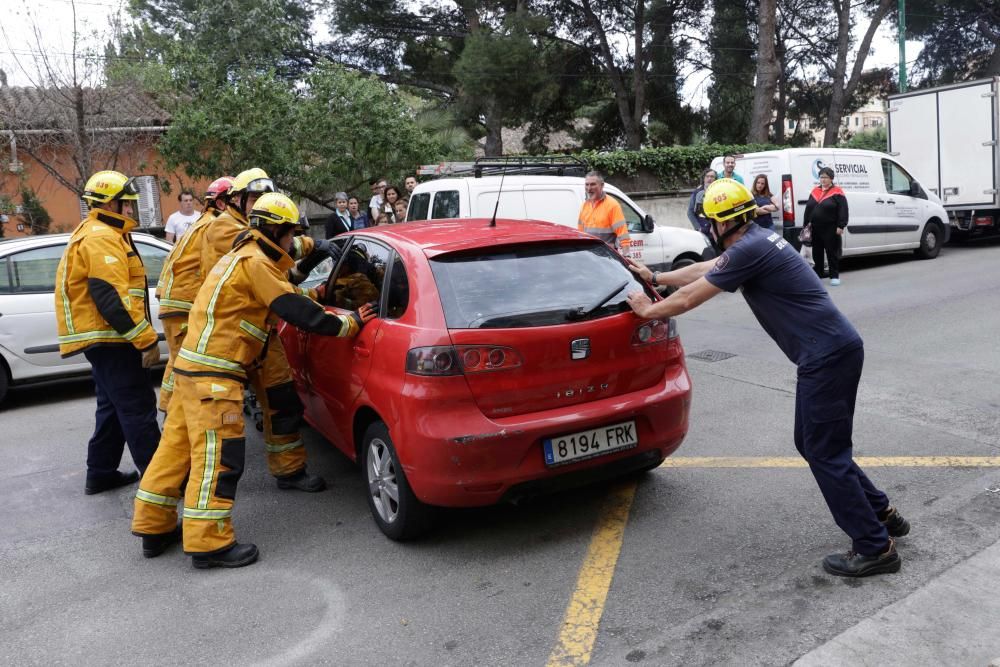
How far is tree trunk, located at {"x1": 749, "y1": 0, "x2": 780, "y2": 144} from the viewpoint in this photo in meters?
21.1

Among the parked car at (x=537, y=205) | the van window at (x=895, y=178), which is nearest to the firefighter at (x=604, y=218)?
the parked car at (x=537, y=205)

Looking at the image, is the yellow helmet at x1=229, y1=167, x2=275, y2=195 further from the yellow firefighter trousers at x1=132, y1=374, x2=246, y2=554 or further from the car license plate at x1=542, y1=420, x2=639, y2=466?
the car license plate at x1=542, y1=420, x2=639, y2=466

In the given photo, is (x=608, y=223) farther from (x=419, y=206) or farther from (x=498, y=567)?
(x=498, y=567)

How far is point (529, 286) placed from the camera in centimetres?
419

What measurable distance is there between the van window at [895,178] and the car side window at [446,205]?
819cm

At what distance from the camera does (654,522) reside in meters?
4.36

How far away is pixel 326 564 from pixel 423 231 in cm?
182

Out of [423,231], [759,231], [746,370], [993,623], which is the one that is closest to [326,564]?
[423,231]

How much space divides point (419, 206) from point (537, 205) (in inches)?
56.8

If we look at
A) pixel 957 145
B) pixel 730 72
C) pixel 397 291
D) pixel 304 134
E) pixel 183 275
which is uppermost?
pixel 730 72

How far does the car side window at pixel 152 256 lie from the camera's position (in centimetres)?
824

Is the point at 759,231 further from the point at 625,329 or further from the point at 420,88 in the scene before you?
the point at 420,88

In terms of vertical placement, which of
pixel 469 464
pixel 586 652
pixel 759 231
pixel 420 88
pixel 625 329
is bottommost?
pixel 586 652

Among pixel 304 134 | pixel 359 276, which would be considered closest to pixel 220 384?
pixel 359 276
